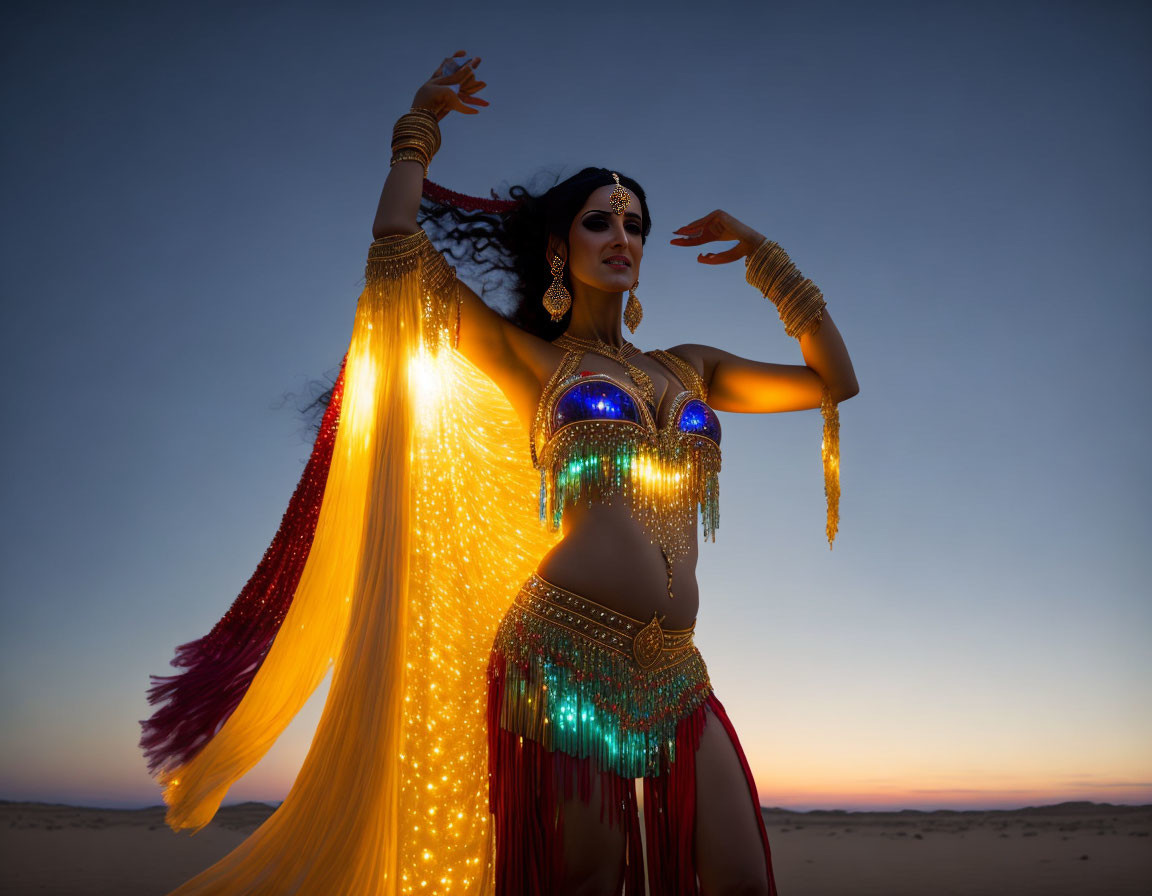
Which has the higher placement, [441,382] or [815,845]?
[441,382]

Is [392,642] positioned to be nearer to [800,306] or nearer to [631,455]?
[631,455]

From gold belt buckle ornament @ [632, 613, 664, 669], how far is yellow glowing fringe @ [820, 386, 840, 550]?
0.89m

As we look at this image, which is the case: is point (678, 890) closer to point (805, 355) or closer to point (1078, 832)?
point (805, 355)

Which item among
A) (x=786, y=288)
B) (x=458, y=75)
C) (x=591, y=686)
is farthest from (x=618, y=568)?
(x=458, y=75)

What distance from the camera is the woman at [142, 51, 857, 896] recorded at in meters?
2.46

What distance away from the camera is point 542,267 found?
3.24 meters

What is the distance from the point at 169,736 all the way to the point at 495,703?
104cm

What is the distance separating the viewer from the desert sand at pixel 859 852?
5.50m

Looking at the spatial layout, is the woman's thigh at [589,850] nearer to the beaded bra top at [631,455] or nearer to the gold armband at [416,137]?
the beaded bra top at [631,455]

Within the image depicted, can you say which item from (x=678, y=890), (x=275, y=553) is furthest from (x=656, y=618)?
(x=275, y=553)

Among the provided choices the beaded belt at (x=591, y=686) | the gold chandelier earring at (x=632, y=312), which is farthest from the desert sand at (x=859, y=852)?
the gold chandelier earring at (x=632, y=312)

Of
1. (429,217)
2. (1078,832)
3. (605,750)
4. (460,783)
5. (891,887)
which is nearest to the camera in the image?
(605,750)

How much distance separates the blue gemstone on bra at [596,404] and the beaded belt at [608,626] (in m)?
0.50

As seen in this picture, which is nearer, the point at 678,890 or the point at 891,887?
the point at 678,890
